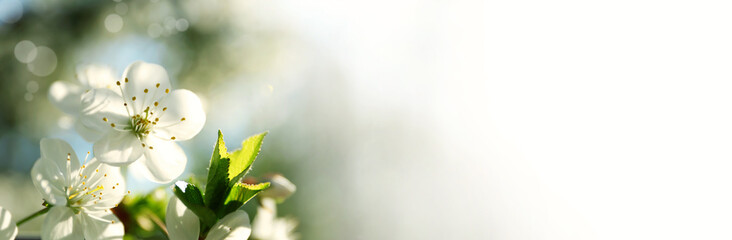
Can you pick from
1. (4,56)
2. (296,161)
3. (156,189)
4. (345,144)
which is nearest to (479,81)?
(345,144)

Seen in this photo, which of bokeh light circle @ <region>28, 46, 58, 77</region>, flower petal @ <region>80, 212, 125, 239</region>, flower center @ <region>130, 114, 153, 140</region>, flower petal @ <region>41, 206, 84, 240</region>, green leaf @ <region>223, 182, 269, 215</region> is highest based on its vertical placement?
flower center @ <region>130, 114, 153, 140</region>

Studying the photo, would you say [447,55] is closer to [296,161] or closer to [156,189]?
[296,161]

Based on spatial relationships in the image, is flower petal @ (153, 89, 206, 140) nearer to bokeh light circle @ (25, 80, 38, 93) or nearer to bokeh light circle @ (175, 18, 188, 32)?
bokeh light circle @ (25, 80, 38, 93)

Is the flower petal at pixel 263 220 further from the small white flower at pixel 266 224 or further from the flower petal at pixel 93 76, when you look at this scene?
the flower petal at pixel 93 76

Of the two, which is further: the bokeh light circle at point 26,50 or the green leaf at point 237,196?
the bokeh light circle at point 26,50

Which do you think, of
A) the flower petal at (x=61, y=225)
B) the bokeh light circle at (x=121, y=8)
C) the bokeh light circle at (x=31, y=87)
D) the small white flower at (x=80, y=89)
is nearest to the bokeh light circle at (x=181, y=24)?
the bokeh light circle at (x=121, y=8)

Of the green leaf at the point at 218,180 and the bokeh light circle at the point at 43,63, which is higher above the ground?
the green leaf at the point at 218,180

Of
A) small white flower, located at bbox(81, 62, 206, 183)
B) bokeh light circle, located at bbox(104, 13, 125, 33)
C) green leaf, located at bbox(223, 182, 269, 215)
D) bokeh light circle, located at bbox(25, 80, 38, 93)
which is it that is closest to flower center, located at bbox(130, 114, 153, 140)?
small white flower, located at bbox(81, 62, 206, 183)

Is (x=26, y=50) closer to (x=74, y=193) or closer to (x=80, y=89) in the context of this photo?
(x=80, y=89)
